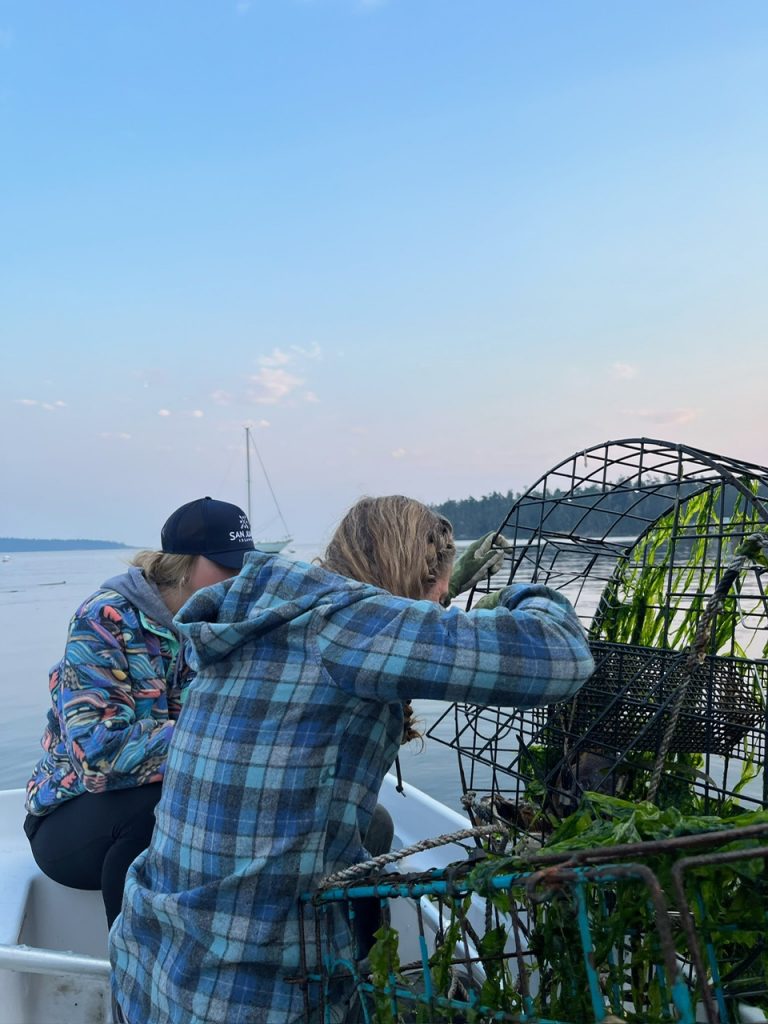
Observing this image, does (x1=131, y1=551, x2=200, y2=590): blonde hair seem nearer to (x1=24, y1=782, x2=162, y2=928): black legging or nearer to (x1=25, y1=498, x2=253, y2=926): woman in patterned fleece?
(x1=25, y1=498, x2=253, y2=926): woman in patterned fleece

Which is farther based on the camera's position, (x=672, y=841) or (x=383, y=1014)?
(x=383, y=1014)

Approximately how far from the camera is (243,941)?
1.59 m

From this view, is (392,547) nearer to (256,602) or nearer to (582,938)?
(256,602)

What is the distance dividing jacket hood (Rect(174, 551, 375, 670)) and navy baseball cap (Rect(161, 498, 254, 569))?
43.7 inches

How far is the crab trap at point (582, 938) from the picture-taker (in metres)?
1.12

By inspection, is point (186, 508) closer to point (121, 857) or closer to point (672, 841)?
point (121, 857)

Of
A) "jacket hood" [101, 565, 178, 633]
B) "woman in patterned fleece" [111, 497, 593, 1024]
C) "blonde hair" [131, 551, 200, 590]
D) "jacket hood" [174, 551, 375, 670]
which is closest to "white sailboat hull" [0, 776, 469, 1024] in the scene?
"woman in patterned fleece" [111, 497, 593, 1024]

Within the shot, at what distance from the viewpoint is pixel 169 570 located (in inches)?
115

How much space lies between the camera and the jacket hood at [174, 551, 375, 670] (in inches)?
63.6

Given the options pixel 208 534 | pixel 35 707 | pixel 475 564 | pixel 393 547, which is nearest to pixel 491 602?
pixel 393 547

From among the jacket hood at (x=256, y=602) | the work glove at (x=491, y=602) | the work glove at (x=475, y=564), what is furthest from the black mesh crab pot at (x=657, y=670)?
the jacket hood at (x=256, y=602)

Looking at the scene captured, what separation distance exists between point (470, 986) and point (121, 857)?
1.41 m

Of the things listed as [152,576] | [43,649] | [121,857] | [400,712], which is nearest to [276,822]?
[400,712]

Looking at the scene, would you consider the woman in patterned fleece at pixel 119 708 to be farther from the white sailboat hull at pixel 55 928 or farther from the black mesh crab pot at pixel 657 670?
the black mesh crab pot at pixel 657 670
